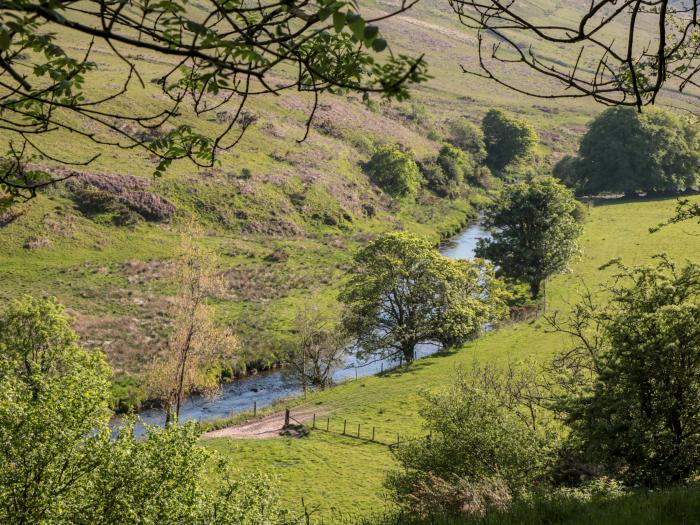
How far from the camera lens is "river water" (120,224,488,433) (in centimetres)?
4141

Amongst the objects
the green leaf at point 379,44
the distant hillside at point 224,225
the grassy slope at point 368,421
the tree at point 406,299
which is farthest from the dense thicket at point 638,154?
the green leaf at point 379,44

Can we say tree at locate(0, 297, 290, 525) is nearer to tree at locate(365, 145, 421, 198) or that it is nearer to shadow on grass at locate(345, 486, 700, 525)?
shadow on grass at locate(345, 486, 700, 525)

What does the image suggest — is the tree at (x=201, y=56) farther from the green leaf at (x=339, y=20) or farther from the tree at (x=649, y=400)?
the tree at (x=649, y=400)

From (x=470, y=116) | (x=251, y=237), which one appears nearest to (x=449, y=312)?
(x=251, y=237)

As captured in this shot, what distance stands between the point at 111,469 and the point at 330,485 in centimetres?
1768

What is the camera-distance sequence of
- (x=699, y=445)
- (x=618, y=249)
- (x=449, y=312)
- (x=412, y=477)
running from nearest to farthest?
(x=699, y=445)
(x=412, y=477)
(x=449, y=312)
(x=618, y=249)

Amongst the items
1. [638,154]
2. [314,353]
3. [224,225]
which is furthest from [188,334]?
[638,154]

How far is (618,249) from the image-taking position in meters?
72.5

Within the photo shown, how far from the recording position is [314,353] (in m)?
48.9

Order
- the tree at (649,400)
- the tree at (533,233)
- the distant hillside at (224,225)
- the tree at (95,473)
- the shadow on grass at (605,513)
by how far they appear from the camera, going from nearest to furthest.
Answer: the shadow on grass at (605,513) < the tree at (95,473) < the tree at (649,400) < the distant hillside at (224,225) < the tree at (533,233)

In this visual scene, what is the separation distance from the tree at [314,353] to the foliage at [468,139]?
259 ft

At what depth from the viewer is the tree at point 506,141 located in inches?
4904

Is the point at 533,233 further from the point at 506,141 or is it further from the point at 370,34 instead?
the point at 506,141

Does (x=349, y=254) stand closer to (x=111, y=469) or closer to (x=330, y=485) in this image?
(x=330, y=485)
